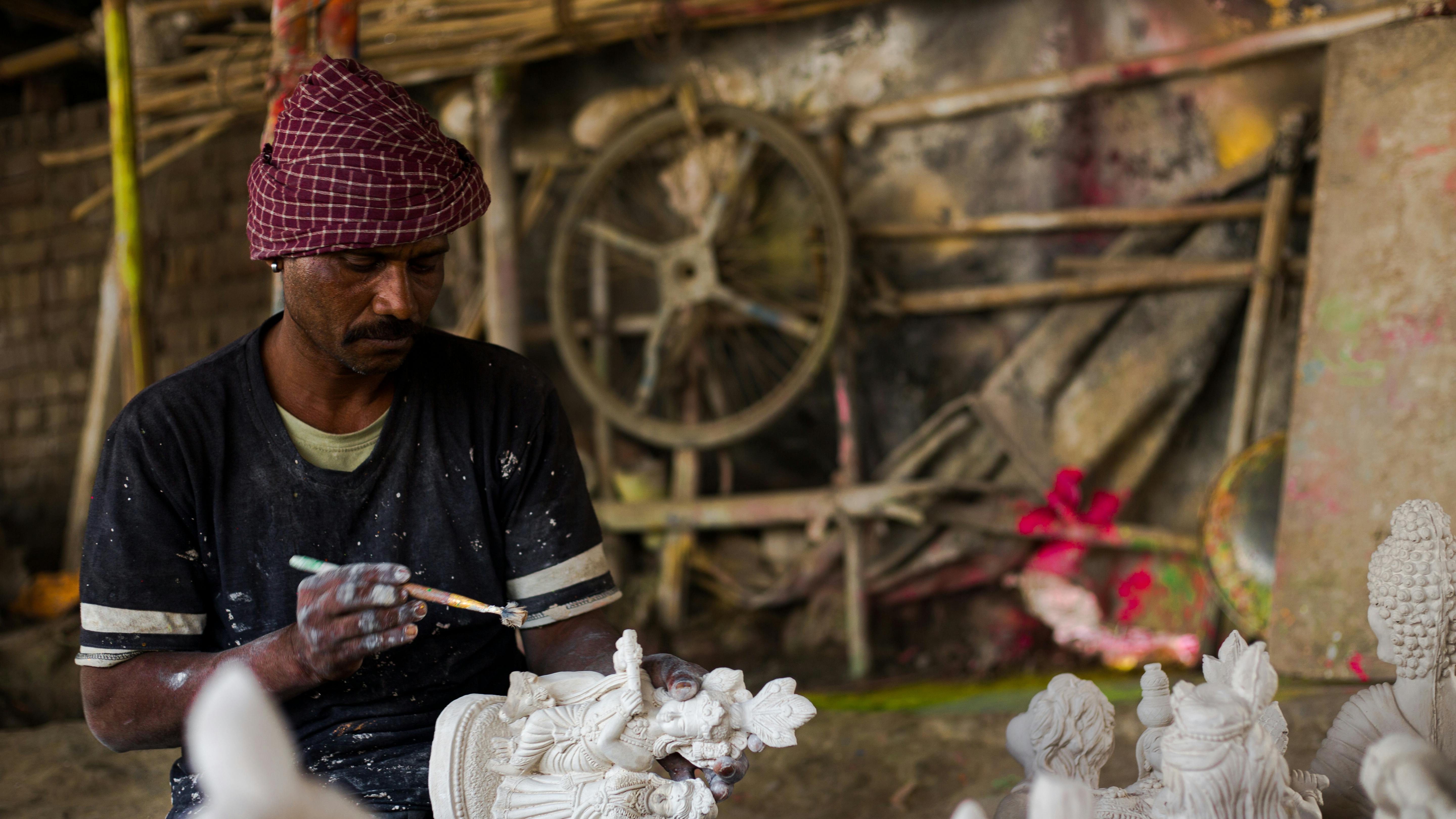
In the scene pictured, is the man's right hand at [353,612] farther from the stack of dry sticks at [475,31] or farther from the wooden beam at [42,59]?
the wooden beam at [42,59]

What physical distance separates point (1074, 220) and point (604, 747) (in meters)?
3.35

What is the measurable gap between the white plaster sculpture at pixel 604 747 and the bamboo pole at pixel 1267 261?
112 inches

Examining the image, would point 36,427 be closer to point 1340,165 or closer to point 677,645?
point 677,645

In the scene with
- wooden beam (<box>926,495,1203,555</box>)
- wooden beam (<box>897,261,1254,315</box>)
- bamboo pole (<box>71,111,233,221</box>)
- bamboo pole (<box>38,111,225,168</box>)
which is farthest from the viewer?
bamboo pole (<box>38,111,225,168</box>)

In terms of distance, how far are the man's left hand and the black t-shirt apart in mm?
353

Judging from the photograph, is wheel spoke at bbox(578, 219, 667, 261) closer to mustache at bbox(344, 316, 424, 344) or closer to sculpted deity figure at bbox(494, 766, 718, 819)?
mustache at bbox(344, 316, 424, 344)

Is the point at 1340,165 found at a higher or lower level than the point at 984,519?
higher

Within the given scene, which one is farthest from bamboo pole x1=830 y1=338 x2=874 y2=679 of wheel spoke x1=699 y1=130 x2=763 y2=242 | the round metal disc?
the round metal disc

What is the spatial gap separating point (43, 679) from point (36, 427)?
203 cm

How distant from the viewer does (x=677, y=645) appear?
4832 mm

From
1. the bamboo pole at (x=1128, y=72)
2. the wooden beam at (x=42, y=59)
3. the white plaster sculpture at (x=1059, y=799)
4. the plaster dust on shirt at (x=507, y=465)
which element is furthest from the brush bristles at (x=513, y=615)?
the wooden beam at (x=42, y=59)

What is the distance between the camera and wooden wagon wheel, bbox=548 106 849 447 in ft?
14.2

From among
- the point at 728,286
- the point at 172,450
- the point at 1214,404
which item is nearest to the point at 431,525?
the point at 172,450

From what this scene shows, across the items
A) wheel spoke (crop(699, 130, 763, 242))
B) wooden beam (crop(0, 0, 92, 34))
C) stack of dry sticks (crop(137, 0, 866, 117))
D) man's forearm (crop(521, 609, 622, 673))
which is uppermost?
wooden beam (crop(0, 0, 92, 34))
